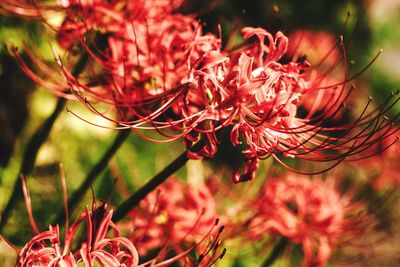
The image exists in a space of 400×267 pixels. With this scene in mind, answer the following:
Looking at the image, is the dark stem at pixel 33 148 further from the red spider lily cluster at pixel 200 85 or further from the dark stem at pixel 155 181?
the dark stem at pixel 155 181

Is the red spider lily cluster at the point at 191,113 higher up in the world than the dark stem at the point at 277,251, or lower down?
higher up

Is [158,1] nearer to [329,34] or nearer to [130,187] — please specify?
[130,187]

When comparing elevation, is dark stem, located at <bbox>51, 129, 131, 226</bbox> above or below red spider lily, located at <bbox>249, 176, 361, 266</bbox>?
→ above

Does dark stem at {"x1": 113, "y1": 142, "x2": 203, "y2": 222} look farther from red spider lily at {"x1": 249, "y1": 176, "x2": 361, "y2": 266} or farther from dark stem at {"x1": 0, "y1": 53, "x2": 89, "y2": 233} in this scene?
red spider lily at {"x1": 249, "y1": 176, "x2": 361, "y2": 266}

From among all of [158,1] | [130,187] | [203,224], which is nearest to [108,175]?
[130,187]

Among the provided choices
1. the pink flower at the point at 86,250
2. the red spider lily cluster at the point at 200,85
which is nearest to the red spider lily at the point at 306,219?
the red spider lily cluster at the point at 200,85

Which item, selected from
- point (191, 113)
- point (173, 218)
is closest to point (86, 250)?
point (191, 113)

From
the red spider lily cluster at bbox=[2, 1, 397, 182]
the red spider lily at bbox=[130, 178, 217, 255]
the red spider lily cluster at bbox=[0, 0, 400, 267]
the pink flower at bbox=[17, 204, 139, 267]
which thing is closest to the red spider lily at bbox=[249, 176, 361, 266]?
the red spider lily cluster at bbox=[0, 0, 400, 267]
